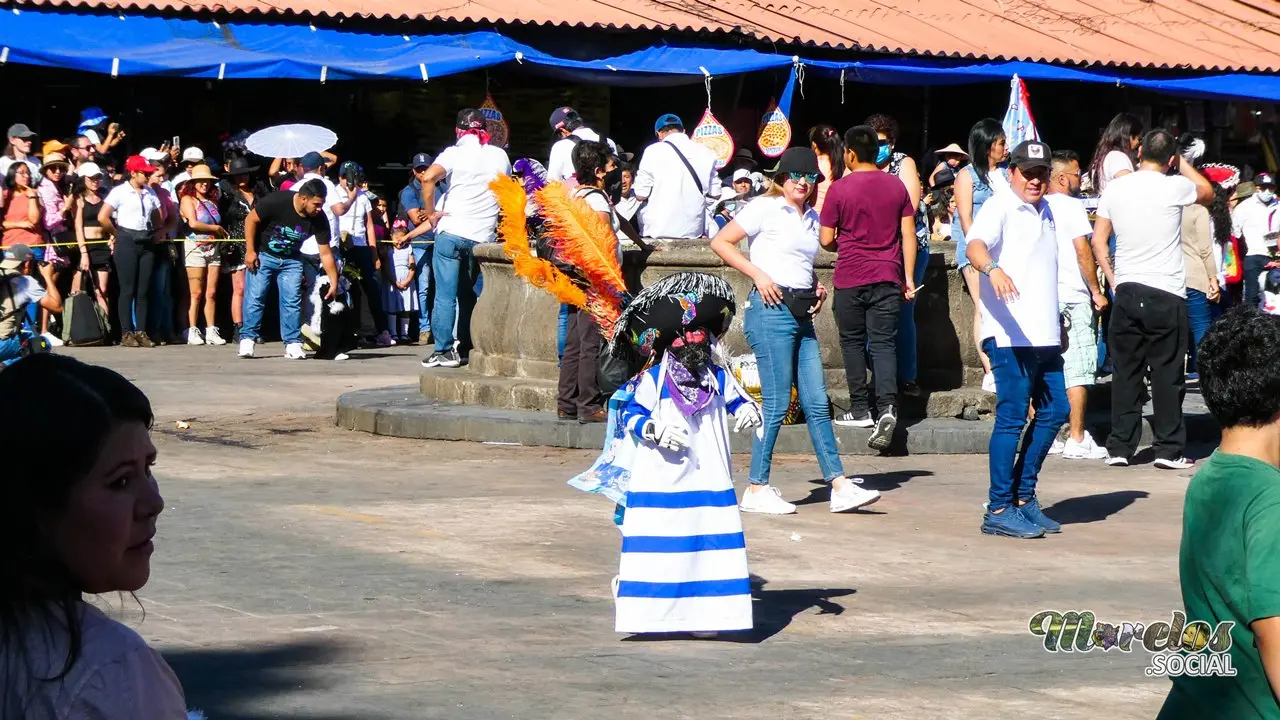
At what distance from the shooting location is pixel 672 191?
43.0 feet

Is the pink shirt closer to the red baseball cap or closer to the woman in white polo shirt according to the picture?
the woman in white polo shirt

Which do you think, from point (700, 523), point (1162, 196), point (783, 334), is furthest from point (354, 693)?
point (1162, 196)

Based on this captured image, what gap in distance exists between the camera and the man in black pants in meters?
10.5

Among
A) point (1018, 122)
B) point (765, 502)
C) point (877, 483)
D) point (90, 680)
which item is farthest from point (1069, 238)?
point (90, 680)

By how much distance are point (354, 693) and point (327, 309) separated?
11.0m

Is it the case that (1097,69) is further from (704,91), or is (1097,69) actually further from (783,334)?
(783,334)

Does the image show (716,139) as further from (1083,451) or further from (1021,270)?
(1021,270)

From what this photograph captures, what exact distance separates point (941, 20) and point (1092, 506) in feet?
47.6

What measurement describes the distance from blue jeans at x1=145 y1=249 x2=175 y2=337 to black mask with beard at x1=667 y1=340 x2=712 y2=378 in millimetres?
11338

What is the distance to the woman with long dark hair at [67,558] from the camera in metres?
2.18

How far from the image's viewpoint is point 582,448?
11.2m

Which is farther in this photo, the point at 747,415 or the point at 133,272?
the point at 133,272

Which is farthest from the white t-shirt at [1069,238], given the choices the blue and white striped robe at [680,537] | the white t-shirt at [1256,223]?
the white t-shirt at [1256,223]

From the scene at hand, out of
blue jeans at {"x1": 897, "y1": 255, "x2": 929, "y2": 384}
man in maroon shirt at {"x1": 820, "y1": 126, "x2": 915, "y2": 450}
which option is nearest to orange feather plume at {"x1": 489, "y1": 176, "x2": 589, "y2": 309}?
man in maroon shirt at {"x1": 820, "y1": 126, "x2": 915, "y2": 450}
